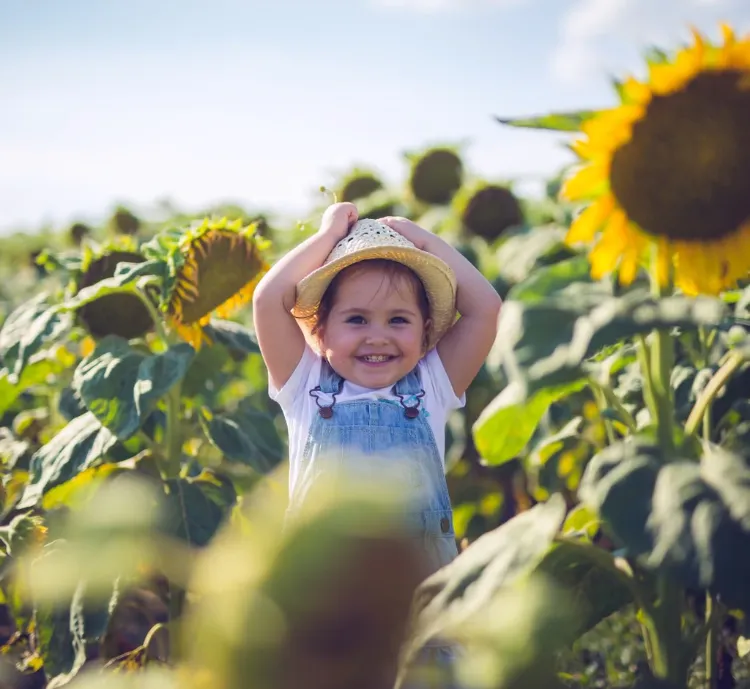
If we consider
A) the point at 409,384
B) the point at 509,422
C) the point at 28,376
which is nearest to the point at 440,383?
the point at 409,384

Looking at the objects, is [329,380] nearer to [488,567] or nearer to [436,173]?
[488,567]

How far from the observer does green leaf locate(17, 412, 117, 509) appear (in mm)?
2332

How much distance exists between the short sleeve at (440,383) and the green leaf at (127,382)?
63 cm

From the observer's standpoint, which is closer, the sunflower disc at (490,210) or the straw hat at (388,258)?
the straw hat at (388,258)

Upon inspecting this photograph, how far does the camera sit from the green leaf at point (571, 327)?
1.13 m

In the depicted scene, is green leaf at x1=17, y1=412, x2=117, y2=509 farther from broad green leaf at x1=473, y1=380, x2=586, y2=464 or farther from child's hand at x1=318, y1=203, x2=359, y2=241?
broad green leaf at x1=473, y1=380, x2=586, y2=464

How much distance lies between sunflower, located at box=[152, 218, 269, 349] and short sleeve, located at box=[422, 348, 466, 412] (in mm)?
622

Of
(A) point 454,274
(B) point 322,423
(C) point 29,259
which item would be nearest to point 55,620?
(B) point 322,423

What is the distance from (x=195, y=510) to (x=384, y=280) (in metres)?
0.80

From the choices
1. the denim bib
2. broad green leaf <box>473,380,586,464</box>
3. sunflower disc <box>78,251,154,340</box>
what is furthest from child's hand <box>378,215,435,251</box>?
sunflower disc <box>78,251,154,340</box>

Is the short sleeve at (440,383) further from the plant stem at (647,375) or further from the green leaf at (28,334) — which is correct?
the green leaf at (28,334)

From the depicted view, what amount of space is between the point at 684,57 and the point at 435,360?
3.72 feet

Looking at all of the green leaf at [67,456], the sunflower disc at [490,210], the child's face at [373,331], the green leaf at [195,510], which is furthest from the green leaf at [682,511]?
the sunflower disc at [490,210]

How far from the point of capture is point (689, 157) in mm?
1266
